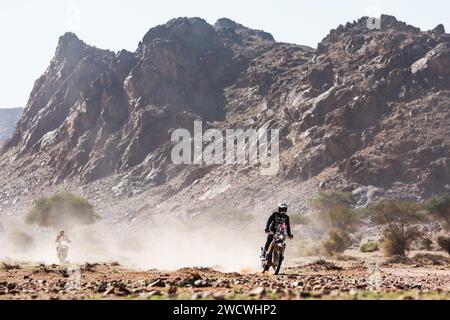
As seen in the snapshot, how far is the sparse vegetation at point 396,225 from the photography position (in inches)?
1774

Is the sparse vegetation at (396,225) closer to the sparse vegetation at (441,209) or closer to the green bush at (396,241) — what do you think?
the green bush at (396,241)

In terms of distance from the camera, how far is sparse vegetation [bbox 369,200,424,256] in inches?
1774

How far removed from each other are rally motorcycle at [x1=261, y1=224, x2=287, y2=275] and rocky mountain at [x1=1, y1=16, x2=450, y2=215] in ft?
278

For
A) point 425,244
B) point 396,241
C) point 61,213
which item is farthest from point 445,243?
point 61,213

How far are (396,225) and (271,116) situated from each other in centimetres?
9456

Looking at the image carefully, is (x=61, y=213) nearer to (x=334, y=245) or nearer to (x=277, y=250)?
(x=334, y=245)

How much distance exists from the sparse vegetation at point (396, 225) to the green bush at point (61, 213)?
4583 centimetres

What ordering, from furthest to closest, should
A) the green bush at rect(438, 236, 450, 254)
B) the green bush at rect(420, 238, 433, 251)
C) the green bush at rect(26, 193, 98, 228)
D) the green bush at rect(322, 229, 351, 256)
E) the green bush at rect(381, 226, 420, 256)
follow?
the green bush at rect(26, 193, 98, 228)
the green bush at rect(420, 238, 433, 251)
the green bush at rect(322, 229, 351, 256)
the green bush at rect(381, 226, 420, 256)
the green bush at rect(438, 236, 450, 254)

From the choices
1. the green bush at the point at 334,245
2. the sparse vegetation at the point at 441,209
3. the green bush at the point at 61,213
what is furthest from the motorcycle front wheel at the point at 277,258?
the green bush at the point at 61,213

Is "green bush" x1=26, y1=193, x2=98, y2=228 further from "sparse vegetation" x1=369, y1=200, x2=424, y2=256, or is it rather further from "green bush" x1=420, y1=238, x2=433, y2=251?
"green bush" x1=420, y1=238, x2=433, y2=251

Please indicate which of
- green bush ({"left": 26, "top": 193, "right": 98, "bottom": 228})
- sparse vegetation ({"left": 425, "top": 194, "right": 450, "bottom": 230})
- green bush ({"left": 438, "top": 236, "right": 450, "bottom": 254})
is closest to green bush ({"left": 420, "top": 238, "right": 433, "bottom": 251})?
green bush ({"left": 438, "top": 236, "right": 450, "bottom": 254})

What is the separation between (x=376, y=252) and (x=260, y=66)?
13276 cm

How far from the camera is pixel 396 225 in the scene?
5175 centimetres
